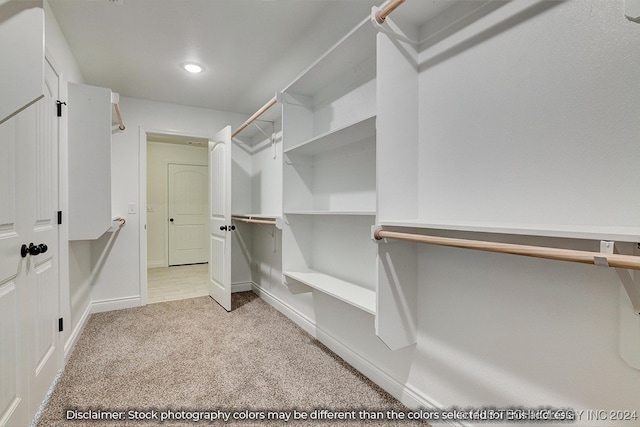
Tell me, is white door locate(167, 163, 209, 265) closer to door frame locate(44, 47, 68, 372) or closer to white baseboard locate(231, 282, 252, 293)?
white baseboard locate(231, 282, 252, 293)

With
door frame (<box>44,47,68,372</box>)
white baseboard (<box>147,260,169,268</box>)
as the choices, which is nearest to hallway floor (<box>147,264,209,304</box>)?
white baseboard (<box>147,260,169,268</box>)

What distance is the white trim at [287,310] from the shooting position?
269 centimetres

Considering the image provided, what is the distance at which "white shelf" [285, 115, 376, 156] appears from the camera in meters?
1.62

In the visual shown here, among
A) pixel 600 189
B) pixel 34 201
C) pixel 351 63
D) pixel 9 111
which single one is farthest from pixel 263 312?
pixel 600 189

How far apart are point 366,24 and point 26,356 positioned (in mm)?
2404

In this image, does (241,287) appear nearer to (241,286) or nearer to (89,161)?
(241,286)

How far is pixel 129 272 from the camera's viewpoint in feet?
11.5

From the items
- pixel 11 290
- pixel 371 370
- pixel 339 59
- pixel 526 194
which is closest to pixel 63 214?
pixel 11 290

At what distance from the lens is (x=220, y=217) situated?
357 centimetres

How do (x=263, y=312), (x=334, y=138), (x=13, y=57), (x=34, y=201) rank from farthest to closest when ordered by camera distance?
(x=263, y=312)
(x=334, y=138)
(x=34, y=201)
(x=13, y=57)

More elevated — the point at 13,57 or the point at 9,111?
the point at 13,57

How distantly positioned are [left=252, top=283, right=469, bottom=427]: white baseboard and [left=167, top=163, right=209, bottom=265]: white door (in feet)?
12.4

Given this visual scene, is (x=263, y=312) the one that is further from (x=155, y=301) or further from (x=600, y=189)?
(x=600, y=189)

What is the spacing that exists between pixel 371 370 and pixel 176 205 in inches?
207
